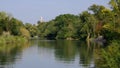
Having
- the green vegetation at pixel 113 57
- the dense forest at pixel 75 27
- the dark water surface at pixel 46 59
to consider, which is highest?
the dense forest at pixel 75 27

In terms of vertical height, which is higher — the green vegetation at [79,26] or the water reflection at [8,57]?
the green vegetation at [79,26]

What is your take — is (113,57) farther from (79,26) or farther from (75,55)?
(79,26)

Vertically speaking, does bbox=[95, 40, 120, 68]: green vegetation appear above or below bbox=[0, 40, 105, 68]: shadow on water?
above

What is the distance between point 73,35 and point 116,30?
295 ft

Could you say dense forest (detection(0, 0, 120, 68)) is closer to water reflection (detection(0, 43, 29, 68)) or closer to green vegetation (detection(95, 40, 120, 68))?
green vegetation (detection(95, 40, 120, 68))

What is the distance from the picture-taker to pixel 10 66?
2977 centimetres

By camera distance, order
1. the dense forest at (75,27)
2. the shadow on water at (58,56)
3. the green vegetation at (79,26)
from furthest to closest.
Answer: the green vegetation at (79,26)
the shadow on water at (58,56)
the dense forest at (75,27)

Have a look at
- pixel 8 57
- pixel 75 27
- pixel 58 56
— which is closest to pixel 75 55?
pixel 58 56

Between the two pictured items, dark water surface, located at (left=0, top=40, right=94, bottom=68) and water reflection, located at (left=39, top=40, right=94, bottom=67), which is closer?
dark water surface, located at (left=0, top=40, right=94, bottom=68)

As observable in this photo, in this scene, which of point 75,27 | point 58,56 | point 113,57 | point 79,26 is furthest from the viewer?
point 75,27

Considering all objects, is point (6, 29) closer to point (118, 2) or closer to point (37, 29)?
point (118, 2)

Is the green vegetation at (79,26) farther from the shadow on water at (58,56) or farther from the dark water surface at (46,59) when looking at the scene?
the dark water surface at (46,59)

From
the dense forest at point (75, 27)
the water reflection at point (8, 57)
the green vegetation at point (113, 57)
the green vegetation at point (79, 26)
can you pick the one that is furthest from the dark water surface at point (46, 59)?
the green vegetation at point (79, 26)

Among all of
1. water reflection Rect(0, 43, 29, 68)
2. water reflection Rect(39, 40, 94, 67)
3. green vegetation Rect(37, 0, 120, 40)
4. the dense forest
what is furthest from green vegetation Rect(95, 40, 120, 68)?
green vegetation Rect(37, 0, 120, 40)
